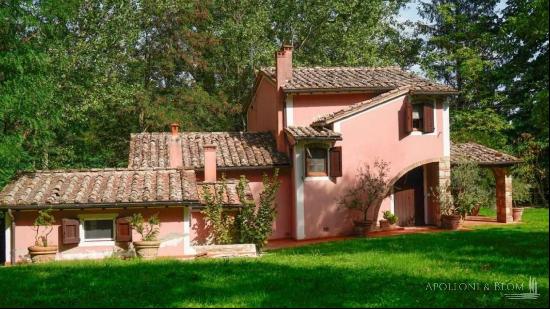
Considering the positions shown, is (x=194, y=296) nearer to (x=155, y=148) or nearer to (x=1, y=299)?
(x=1, y=299)

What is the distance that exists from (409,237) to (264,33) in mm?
18072

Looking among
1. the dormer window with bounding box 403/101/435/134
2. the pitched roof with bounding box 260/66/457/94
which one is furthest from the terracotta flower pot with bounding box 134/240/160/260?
the dormer window with bounding box 403/101/435/134

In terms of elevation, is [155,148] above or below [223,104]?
below

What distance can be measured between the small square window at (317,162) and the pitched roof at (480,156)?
5033 millimetres

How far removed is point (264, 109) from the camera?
75.5ft

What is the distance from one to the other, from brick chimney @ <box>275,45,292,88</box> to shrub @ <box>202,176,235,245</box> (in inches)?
211

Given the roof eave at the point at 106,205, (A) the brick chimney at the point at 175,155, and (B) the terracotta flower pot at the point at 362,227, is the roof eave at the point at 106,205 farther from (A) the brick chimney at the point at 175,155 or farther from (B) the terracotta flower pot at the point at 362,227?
(B) the terracotta flower pot at the point at 362,227

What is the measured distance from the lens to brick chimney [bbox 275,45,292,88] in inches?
790

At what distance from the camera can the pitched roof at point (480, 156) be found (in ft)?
64.8

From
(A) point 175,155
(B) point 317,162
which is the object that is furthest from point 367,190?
(A) point 175,155

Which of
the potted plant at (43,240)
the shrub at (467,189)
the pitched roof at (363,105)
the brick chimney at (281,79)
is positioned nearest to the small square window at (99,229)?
the potted plant at (43,240)

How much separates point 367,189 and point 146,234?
26.2ft

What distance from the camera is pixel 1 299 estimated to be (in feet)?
28.8

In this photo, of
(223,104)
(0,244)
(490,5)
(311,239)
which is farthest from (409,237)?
(490,5)
